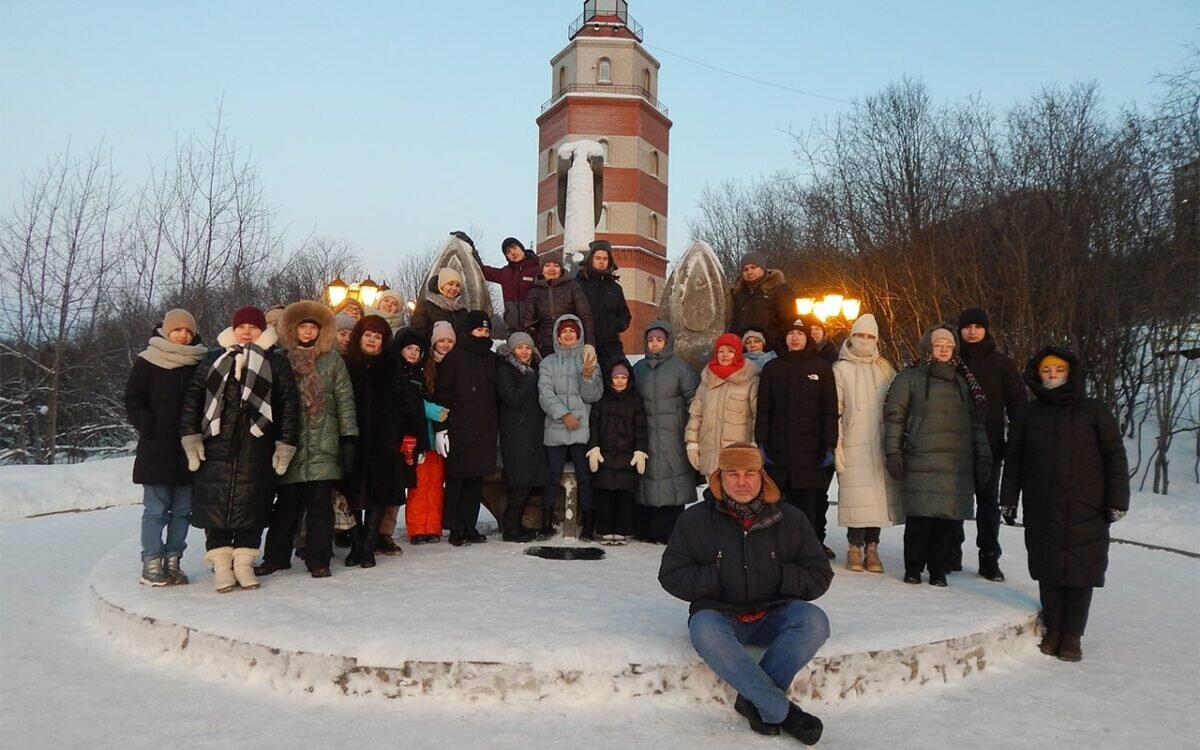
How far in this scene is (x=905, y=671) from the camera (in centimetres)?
420

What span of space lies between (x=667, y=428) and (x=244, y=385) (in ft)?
10.8

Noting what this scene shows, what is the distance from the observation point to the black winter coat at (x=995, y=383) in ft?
19.5

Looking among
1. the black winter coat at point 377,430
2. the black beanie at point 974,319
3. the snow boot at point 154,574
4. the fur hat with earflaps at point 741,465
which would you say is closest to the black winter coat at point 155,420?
the snow boot at point 154,574

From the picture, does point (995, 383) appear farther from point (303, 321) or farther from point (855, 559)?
point (303, 321)

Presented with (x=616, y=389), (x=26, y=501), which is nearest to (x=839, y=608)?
(x=616, y=389)

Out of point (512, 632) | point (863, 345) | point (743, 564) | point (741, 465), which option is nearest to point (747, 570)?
point (743, 564)

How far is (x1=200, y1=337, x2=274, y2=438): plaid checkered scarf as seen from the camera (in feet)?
16.8

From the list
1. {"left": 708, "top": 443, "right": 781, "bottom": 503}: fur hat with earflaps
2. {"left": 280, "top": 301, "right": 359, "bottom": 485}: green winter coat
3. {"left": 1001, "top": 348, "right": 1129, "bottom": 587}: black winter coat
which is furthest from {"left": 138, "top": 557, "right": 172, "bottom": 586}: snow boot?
{"left": 1001, "top": 348, "right": 1129, "bottom": 587}: black winter coat

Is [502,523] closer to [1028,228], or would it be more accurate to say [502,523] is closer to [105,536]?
[105,536]

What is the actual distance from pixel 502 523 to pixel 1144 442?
14.0 metres

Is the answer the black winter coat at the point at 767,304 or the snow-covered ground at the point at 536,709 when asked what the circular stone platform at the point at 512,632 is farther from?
the black winter coat at the point at 767,304

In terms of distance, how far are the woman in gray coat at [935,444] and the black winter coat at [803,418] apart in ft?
1.38

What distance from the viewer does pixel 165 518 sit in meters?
5.55

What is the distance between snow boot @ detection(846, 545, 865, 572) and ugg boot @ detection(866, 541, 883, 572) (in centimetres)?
5
